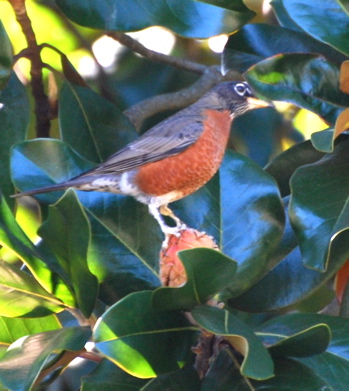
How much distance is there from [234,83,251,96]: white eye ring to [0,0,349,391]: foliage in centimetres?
55

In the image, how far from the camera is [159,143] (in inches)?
121

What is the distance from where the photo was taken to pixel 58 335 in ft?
6.71

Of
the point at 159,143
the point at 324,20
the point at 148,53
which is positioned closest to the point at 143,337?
the point at 324,20

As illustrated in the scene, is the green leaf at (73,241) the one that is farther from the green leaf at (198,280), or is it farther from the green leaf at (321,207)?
the green leaf at (321,207)

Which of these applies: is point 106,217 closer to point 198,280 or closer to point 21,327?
point 21,327

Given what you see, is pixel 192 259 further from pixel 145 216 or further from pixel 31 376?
pixel 145 216

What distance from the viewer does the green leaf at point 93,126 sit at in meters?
2.90

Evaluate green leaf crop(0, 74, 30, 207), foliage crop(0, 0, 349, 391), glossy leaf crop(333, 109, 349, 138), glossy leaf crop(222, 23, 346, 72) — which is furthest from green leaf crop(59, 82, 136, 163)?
glossy leaf crop(333, 109, 349, 138)

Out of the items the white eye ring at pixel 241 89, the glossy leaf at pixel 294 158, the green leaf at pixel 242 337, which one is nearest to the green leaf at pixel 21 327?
the green leaf at pixel 242 337

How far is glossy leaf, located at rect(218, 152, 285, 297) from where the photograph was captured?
226cm

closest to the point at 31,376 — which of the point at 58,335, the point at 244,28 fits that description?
the point at 58,335

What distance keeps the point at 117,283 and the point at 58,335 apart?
0.28m

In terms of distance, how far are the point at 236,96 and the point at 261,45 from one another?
620 mm

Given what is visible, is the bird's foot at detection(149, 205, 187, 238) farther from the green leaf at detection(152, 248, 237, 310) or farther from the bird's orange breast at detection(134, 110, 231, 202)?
the green leaf at detection(152, 248, 237, 310)
